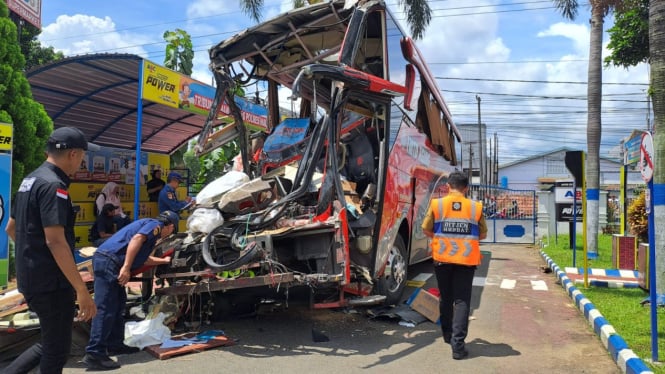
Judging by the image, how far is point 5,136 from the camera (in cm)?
745

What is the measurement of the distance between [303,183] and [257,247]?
88cm

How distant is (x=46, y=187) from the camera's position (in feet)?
10.8

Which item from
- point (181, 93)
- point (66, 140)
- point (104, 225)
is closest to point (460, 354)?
point (66, 140)

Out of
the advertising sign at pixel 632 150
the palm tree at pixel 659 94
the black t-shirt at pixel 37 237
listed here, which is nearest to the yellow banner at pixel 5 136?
the black t-shirt at pixel 37 237

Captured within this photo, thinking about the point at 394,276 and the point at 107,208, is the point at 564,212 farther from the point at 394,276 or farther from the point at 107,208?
the point at 107,208

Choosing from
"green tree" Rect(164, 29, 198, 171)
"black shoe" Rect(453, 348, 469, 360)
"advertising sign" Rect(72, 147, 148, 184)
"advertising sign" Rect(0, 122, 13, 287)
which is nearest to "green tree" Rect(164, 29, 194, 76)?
"green tree" Rect(164, 29, 198, 171)

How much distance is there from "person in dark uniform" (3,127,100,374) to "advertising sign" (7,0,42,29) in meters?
17.2

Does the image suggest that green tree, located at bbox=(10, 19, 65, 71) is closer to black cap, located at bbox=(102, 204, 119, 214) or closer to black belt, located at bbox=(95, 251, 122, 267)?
black cap, located at bbox=(102, 204, 119, 214)

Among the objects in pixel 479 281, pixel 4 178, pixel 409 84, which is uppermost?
pixel 409 84

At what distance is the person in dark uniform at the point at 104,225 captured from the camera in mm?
9719

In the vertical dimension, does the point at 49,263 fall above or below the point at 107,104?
below

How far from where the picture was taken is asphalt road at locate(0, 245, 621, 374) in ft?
16.0

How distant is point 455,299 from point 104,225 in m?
6.92

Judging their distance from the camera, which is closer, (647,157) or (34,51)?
(647,157)
